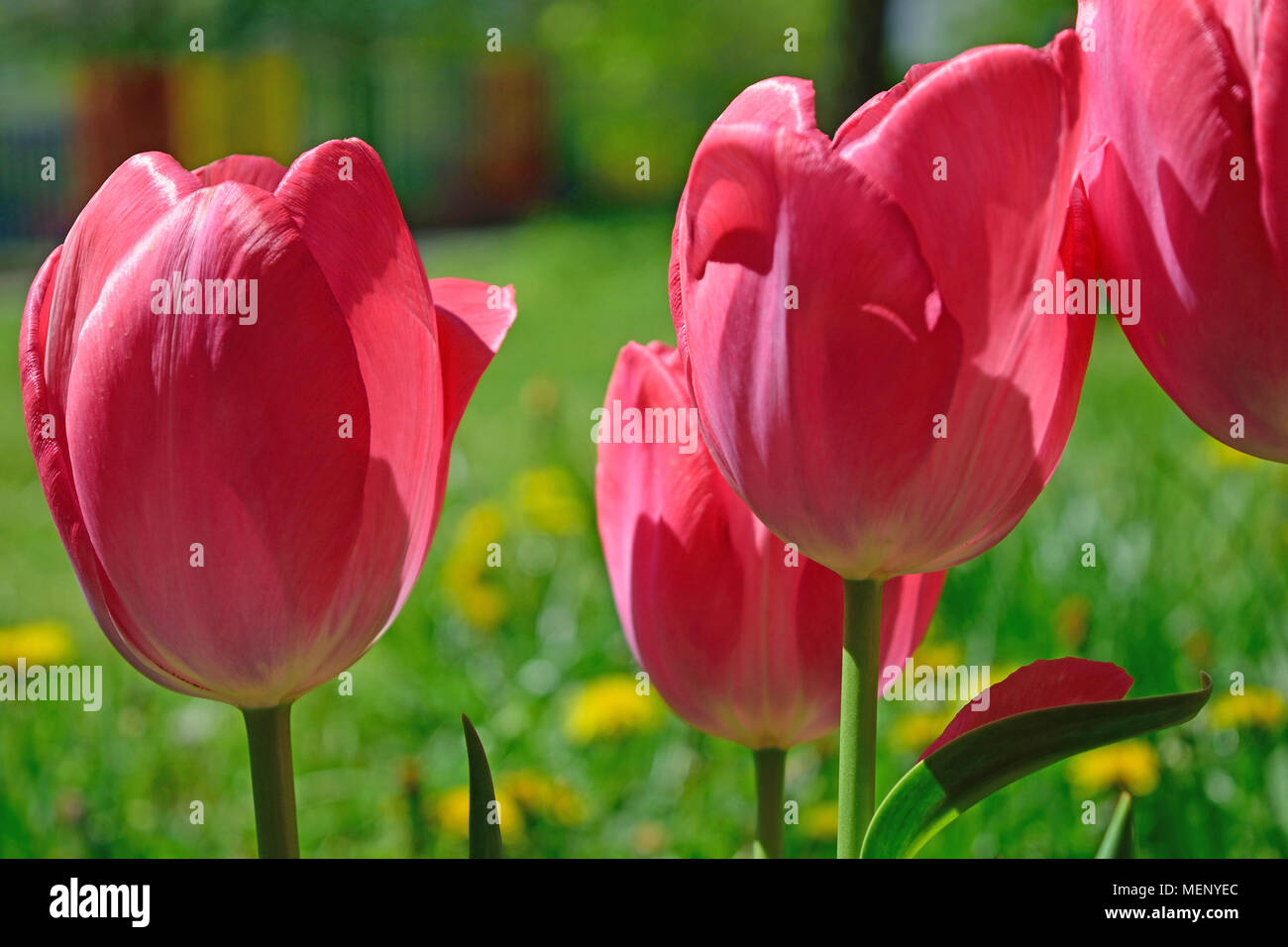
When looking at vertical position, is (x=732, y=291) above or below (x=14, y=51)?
below

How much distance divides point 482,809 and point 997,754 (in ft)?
0.65

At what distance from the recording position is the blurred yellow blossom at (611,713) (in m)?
1.68

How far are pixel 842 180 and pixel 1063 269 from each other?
0.09 meters

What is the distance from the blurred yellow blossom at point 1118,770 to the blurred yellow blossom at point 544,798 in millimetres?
575

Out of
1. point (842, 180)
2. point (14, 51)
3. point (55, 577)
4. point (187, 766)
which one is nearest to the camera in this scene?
point (842, 180)

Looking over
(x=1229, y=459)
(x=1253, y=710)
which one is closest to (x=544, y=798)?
(x=1253, y=710)

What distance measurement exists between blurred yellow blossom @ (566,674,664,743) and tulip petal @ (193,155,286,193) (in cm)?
115

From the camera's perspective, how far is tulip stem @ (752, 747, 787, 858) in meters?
0.59

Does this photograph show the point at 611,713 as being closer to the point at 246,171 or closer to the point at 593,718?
the point at 593,718

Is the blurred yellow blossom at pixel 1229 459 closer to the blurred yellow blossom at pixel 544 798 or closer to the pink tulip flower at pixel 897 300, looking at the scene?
the blurred yellow blossom at pixel 544 798

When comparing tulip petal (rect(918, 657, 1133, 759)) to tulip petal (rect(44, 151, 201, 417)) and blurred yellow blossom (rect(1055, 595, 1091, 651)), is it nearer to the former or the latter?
tulip petal (rect(44, 151, 201, 417))
